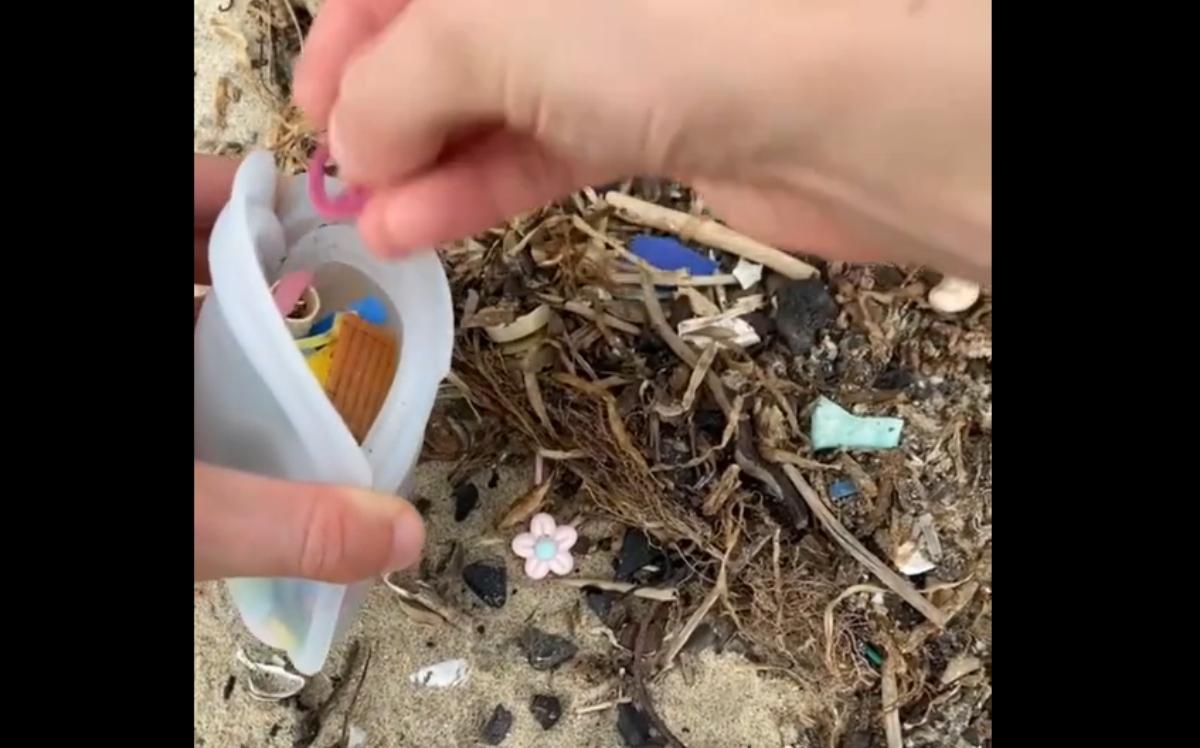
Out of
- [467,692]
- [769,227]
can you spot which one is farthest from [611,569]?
[769,227]

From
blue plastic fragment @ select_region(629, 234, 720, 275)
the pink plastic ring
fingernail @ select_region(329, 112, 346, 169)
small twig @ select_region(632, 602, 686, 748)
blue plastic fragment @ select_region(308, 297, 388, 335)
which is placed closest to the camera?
fingernail @ select_region(329, 112, 346, 169)

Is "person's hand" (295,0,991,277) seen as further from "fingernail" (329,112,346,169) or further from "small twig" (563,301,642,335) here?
"small twig" (563,301,642,335)

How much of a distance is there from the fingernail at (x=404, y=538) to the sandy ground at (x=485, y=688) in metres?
0.27

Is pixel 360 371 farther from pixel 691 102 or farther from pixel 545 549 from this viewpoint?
pixel 691 102

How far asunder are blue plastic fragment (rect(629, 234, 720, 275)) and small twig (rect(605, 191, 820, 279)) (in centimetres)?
1

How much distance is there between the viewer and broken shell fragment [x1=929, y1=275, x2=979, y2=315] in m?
1.12

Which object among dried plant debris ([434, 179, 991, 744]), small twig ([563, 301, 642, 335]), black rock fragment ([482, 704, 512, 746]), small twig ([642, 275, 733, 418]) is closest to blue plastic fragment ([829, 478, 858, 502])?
dried plant debris ([434, 179, 991, 744])

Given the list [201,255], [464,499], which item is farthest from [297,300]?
[464,499]

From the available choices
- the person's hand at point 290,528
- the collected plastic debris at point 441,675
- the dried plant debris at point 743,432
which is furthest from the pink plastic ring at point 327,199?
the collected plastic debris at point 441,675

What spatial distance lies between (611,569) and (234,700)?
12.3 inches

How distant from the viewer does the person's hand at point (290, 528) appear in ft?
2.39

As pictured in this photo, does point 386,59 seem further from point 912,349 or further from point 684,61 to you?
point 912,349

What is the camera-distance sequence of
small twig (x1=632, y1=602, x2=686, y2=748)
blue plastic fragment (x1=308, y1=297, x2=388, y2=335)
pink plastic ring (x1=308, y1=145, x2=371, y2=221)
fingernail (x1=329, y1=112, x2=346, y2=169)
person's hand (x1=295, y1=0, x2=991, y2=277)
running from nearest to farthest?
person's hand (x1=295, y1=0, x2=991, y2=277), fingernail (x1=329, y1=112, x2=346, y2=169), pink plastic ring (x1=308, y1=145, x2=371, y2=221), blue plastic fragment (x1=308, y1=297, x2=388, y2=335), small twig (x1=632, y1=602, x2=686, y2=748)

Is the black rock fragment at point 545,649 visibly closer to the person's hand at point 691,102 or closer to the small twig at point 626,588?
the small twig at point 626,588
